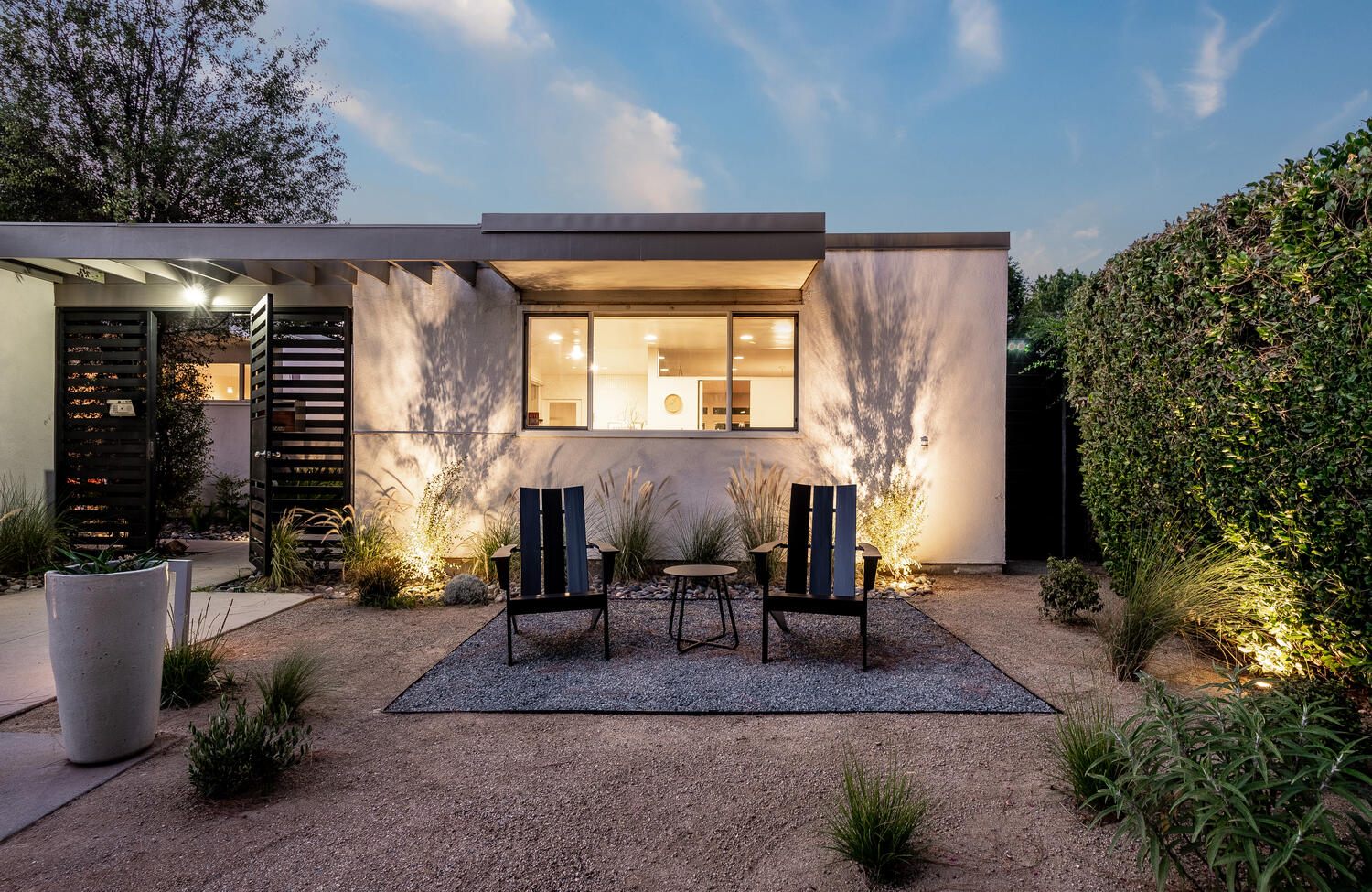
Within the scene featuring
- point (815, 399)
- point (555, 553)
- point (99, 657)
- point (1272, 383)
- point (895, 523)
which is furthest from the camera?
point (815, 399)

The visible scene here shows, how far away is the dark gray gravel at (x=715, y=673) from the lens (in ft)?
9.77

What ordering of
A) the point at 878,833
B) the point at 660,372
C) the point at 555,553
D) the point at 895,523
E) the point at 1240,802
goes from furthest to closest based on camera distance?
1. the point at 660,372
2. the point at 895,523
3. the point at 555,553
4. the point at 878,833
5. the point at 1240,802

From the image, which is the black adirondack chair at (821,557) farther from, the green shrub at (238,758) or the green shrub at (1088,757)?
the green shrub at (238,758)

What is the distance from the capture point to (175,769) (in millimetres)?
2328

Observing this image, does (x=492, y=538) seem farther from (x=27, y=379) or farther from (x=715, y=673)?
(x=27, y=379)

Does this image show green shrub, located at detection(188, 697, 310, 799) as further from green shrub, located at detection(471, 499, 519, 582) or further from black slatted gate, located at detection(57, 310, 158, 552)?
black slatted gate, located at detection(57, 310, 158, 552)

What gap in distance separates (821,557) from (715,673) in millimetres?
964

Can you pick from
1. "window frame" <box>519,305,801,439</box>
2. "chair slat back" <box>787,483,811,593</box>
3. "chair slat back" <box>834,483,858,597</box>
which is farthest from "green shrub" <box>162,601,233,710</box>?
"window frame" <box>519,305,801,439</box>

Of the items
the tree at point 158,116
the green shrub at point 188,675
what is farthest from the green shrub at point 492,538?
the tree at point 158,116

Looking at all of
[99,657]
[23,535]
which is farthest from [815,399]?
[23,535]

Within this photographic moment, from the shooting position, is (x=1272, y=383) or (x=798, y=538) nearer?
(x=1272, y=383)

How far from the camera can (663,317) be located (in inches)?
251

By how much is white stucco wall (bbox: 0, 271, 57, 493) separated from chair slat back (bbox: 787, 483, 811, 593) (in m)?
7.32

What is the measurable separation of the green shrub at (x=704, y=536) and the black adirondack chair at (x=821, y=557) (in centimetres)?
175
